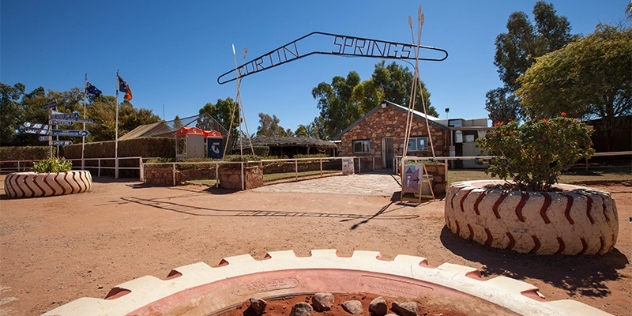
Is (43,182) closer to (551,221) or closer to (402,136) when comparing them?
(551,221)

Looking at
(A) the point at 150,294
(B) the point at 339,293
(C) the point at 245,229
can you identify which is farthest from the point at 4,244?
(B) the point at 339,293

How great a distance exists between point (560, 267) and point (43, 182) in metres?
12.0

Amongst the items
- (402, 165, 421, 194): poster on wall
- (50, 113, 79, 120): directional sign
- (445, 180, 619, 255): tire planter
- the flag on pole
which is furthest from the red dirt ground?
the flag on pole

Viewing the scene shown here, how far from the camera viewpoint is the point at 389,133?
19.7 meters

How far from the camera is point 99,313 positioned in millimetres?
1720

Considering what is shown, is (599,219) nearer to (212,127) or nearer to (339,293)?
(339,293)

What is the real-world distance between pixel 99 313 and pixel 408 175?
699 cm

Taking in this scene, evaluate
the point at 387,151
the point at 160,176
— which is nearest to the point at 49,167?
the point at 160,176

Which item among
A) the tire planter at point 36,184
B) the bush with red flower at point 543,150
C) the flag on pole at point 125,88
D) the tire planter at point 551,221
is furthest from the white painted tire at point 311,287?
the flag on pole at point 125,88

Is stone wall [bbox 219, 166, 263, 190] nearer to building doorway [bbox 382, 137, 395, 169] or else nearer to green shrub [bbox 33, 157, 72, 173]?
green shrub [bbox 33, 157, 72, 173]

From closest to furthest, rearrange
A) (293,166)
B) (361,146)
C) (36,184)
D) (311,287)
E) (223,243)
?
(311,287), (223,243), (36,184), (293,166), (361,146)

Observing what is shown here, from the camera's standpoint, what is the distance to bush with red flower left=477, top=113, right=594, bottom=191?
3.72 meters

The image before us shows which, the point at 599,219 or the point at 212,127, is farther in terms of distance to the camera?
the point at 212,127

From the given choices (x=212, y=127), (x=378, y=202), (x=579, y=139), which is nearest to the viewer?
(x=579, y=139)
